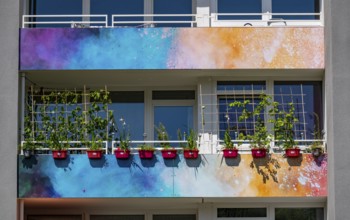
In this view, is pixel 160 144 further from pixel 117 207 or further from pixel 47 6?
pixel 47 6

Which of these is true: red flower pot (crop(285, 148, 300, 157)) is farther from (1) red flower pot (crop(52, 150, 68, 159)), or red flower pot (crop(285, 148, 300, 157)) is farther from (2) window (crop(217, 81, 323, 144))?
(1) red flower pot (crop(52, 150, 68, 159))

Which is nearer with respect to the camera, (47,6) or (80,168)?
(80,168)

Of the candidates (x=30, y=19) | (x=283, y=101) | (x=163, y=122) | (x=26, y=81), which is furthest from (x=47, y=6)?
(x=283, y=101)

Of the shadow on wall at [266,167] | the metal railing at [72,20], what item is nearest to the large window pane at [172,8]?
the metal railing at [72,20]

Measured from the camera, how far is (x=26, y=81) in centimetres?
1739

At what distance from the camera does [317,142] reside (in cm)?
1667

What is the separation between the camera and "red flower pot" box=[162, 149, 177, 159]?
16.2m

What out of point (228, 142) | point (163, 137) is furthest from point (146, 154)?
point (228, 142)

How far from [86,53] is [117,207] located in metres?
3.48

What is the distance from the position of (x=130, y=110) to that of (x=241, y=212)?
126 inches

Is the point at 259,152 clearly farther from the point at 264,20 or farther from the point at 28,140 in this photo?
the point at 28,140

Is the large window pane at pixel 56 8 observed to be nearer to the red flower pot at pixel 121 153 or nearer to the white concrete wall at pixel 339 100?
the red flower pot at pixel 121 153

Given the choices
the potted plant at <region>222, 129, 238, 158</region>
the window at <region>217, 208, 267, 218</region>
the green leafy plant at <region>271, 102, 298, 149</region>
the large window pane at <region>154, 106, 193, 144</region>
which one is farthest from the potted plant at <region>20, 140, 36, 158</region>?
the green leafy plant at <region>271, 102, 298, 149</region>

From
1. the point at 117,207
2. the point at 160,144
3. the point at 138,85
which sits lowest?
the point at 117,207
